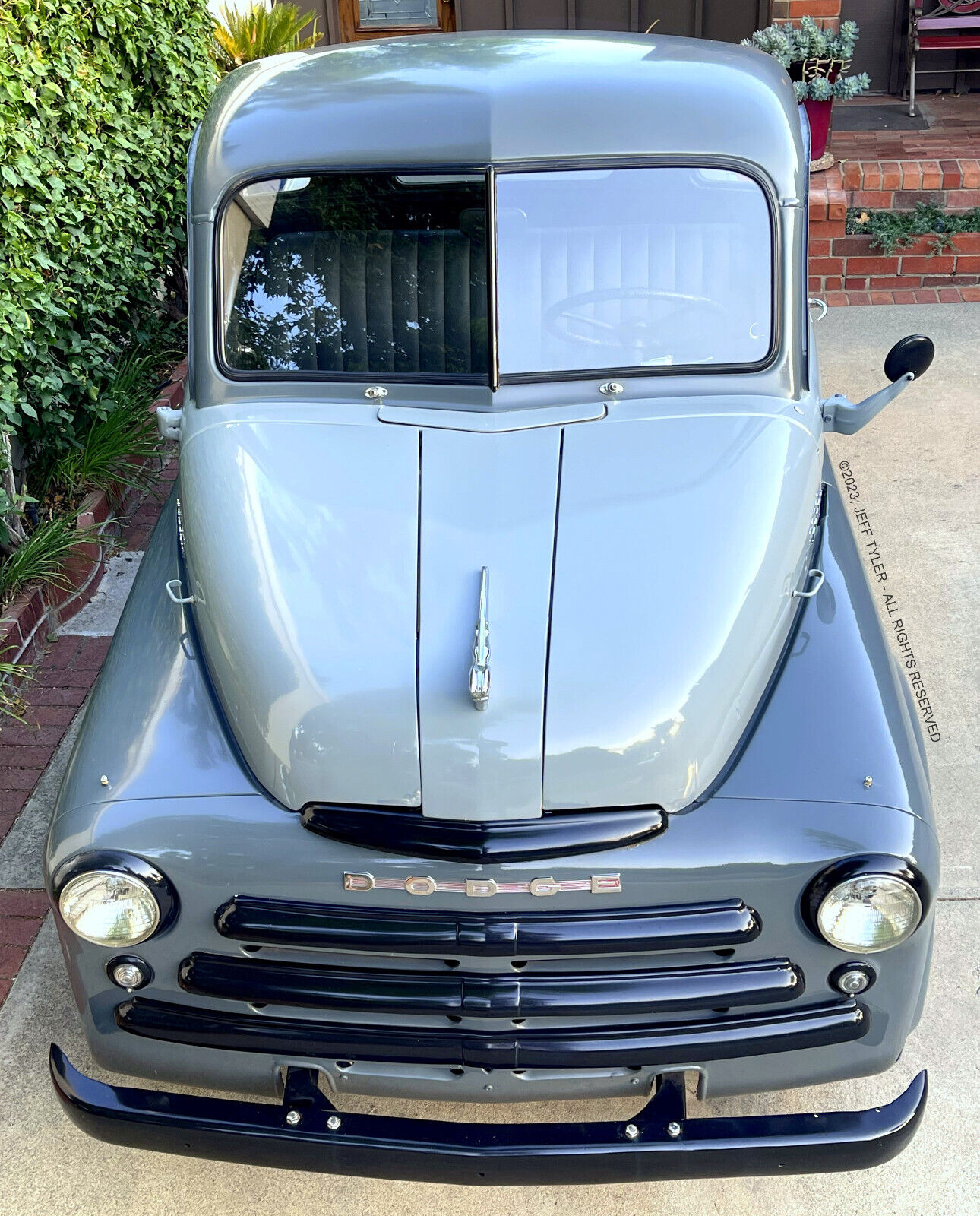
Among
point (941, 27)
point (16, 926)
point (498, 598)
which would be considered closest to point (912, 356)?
point (498, 598)

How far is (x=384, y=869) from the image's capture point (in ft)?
6.82

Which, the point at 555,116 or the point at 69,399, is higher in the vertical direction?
the point at 555,116

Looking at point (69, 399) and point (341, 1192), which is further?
point (69, 399)

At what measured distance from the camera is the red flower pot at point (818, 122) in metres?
7.00

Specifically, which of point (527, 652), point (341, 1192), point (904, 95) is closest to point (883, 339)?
point (904, 95)

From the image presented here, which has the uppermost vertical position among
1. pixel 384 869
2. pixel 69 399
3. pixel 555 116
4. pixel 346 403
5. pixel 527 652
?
pixel 555 116

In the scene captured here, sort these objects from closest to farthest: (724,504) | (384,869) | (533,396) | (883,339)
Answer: (384,869) → (724,504) → (533,396) → (883,339)

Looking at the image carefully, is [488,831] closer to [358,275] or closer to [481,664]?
[481,664]

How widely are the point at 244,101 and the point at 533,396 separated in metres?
1.28

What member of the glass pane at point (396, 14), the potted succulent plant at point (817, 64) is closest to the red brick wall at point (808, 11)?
the potted succulent plant at point (817, 64)

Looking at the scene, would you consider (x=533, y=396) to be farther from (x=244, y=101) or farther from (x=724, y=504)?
(x=244, y=101)

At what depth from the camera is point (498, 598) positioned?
230 centimetres

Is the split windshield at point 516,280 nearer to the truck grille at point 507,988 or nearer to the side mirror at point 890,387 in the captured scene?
the side mirror at point 890,387

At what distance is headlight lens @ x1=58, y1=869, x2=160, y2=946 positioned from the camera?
6.96ft
